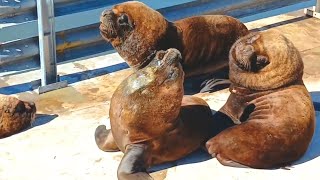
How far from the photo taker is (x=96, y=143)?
571 centimetres

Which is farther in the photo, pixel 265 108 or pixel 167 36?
pixel 167 36

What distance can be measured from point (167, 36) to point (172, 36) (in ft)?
0.26

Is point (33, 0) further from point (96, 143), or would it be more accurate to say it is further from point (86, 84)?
point (96, 143)

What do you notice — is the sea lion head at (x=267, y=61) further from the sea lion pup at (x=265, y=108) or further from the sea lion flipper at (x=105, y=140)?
the sea lion flipper at (x=105, y=140)

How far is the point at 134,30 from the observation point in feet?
20.3

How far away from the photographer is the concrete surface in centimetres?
534

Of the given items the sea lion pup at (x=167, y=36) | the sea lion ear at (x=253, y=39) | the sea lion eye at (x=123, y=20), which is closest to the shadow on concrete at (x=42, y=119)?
the sea lion pup at (x=167, y=36)

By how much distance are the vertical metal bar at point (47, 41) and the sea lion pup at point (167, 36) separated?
0.58m

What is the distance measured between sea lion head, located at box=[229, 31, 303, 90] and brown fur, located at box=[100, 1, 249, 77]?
83cm

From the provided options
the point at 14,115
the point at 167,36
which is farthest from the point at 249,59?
the point at 14,115

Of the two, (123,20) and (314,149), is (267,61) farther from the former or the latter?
(123,20)

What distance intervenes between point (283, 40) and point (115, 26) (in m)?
1.42

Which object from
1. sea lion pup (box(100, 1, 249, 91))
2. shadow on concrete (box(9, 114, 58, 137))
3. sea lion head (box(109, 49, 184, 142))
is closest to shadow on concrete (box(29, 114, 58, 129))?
shadow on concrete (box(9, 114, 58, 137))

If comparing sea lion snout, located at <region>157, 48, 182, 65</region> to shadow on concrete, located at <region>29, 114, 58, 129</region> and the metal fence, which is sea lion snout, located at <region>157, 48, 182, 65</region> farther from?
the metal fence
